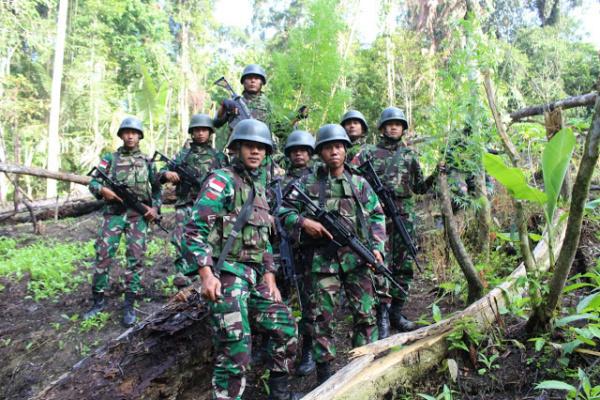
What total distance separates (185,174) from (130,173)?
0.84 metres

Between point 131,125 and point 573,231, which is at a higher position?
point 131,125

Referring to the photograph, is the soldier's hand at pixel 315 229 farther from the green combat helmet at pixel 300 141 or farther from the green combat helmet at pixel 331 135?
the green combat helmet at pixel 300 141

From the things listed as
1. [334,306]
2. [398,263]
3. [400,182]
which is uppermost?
[400,182]

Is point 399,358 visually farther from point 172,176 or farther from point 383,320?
point 172,176

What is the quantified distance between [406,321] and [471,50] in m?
2.83

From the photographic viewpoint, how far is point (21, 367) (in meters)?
4.58

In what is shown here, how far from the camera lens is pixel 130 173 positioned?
5.84 metres

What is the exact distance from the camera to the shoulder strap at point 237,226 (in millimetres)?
3283

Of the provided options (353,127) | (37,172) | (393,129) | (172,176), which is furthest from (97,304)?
(37,172)

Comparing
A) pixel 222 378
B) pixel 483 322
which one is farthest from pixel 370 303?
pixel 222 378

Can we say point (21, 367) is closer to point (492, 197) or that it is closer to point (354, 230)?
point (354, 230)

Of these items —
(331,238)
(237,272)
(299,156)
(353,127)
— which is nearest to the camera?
(237,272)

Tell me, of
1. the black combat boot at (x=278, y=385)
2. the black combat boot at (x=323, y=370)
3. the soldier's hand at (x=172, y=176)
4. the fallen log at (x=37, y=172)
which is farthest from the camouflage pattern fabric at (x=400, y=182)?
the fallen log at (x=37, y=172)

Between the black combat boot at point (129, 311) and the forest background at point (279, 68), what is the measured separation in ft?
11.8
